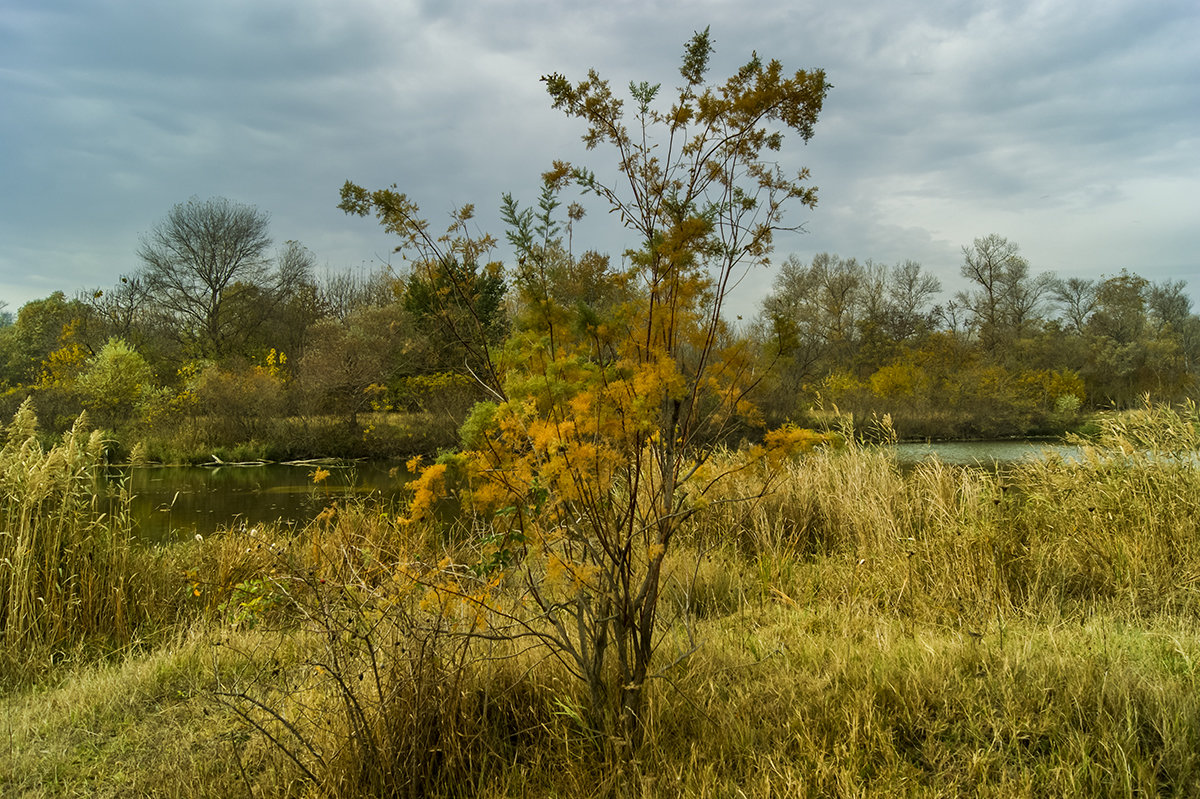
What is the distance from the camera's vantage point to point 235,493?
11.8 meters

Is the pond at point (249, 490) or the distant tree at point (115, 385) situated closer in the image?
the pond at point (249, 490)

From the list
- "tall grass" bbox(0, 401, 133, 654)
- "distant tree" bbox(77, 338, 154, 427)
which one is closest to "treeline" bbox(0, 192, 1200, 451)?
"distant tree" bbox(77, 338, 154, 427)

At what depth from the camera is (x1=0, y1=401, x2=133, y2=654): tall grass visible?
11.6 ft

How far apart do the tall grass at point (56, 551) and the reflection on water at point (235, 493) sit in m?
2.76

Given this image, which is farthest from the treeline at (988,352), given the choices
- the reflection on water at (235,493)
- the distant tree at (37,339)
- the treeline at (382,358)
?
the distant tree at (37,339)

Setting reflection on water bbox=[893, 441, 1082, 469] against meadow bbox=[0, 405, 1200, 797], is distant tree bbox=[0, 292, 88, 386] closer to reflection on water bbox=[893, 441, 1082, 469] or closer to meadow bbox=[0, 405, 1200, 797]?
meadow bbox=[0, 405, 1200, 797]

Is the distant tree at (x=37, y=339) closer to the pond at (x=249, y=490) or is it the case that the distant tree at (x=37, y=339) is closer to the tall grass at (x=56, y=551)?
the pond at (x=249, y=490)

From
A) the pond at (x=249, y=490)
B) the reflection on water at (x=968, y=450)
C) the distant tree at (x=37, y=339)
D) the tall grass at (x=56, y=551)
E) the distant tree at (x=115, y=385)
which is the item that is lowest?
the reflection on water at (x=968, y=450)

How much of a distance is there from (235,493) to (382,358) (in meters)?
9.16

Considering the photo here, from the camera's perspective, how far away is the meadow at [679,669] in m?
1.98

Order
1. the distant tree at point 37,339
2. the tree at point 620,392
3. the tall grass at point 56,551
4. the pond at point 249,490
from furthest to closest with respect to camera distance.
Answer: the distant tree at point 37,339
the pond at point 249,490
the tall grass at point 56,551
the tree at point 620,392

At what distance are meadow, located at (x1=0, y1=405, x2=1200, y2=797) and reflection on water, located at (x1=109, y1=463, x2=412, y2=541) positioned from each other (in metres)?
3.16

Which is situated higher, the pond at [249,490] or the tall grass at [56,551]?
the tall grass at [56,551]

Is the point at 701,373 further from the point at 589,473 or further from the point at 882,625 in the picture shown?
the point at 882,625
